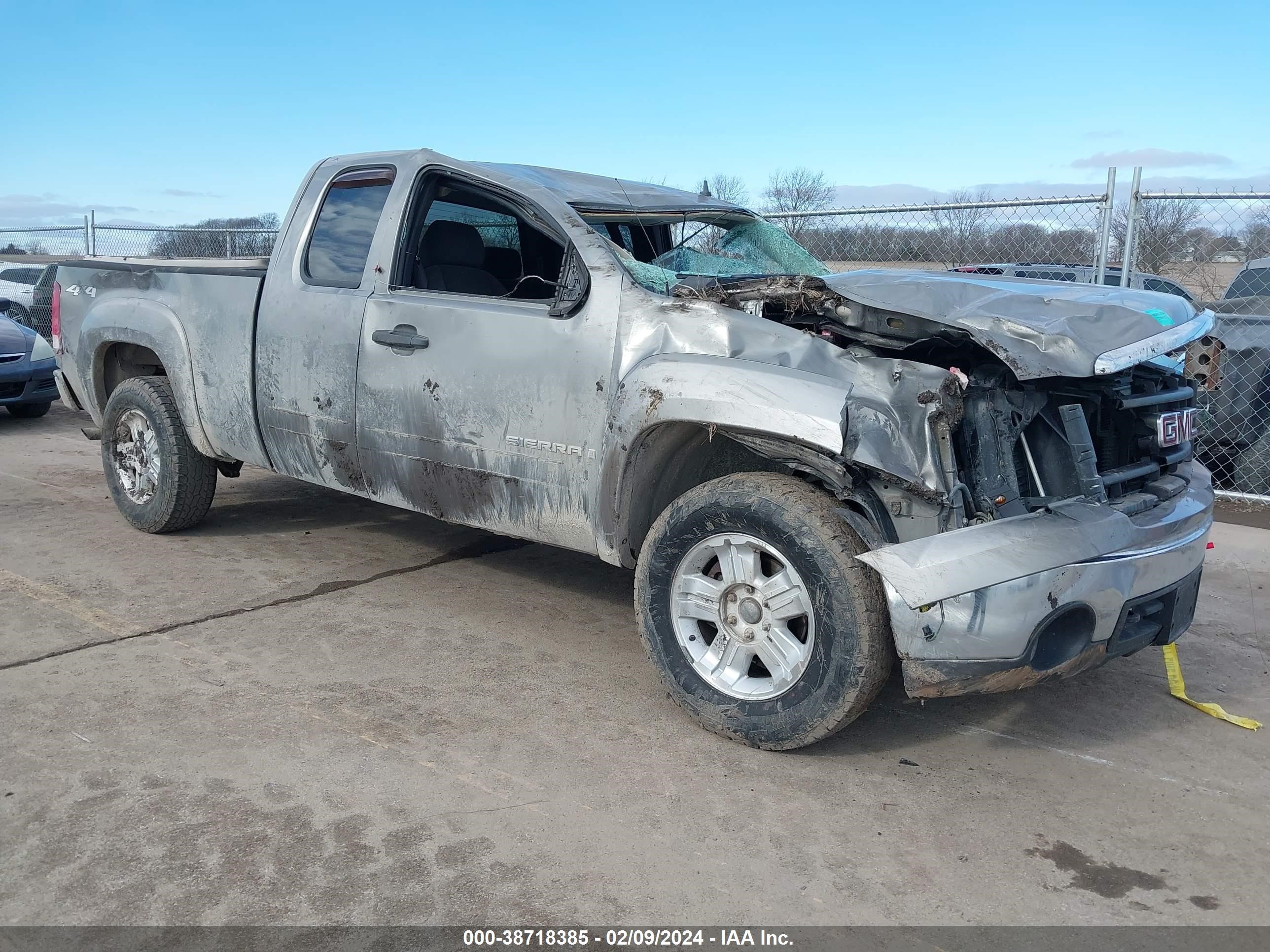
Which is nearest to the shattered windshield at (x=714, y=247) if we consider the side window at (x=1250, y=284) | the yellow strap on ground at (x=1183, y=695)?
the yellow strap on ground at (x=1183, y=695)

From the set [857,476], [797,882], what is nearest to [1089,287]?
[857,476]

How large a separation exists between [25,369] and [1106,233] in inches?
359

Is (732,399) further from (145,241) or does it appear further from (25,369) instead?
(145,241)

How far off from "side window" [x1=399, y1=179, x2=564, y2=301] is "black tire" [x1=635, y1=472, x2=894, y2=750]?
4.30ft

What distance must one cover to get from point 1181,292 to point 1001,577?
19.5ft

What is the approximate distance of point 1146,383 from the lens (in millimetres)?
3803

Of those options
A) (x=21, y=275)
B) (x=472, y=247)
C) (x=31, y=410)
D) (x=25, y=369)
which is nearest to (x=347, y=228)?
(x=472, y=247)

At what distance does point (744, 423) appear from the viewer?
3367 mm

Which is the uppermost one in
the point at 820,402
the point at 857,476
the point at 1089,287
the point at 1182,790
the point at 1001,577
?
the point at 1089,287

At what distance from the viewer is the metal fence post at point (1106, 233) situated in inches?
289

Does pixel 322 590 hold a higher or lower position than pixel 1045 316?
lower

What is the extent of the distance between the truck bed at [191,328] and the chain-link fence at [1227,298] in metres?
5.69

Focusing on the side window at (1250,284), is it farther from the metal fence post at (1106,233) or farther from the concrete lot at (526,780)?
the concrete lot at (526,780)

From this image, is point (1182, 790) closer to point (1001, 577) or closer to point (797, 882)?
point (1001, 577)
